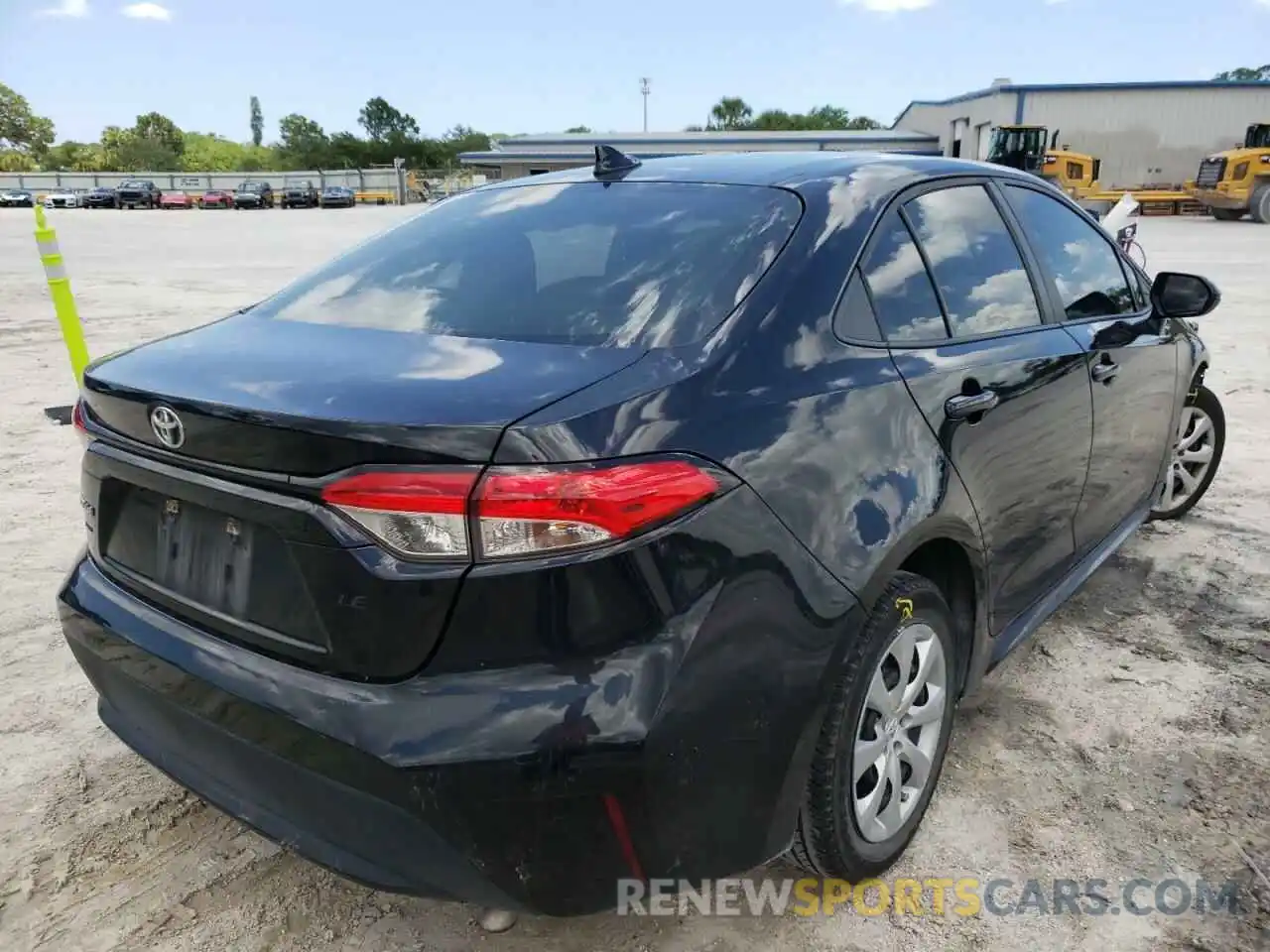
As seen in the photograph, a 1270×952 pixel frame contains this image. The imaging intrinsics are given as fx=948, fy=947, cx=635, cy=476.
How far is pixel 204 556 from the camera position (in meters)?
1.89

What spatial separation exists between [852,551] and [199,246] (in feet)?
80.1

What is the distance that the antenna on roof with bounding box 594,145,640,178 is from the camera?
2.74 metres

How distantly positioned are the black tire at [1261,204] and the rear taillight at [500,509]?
3346cm

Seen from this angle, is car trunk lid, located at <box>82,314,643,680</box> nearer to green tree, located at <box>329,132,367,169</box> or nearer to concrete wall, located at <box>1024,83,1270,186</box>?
concrete wall, located at <box>1024,83,1270,186</box>

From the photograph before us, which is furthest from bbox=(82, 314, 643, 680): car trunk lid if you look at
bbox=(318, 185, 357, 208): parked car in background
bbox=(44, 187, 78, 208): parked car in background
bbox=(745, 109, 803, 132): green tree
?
bbox=(745, 109, 803, 132): green tree

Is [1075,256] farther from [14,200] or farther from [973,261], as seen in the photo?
[14,200]

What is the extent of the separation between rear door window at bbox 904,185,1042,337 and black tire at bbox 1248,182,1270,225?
31.6m

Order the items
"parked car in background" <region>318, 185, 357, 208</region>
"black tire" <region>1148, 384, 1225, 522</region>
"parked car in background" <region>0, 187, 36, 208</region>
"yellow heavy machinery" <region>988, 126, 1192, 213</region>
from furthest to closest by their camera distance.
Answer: "parked car in background" <region>0, 187, 36, 208</region>
"parked car in background" <region>318, 185, 357, 208</region>
"yellow heavy machinery" <region>988, 126, 1192, 213</region>
"black tire" <region>1148, 384, 1225, 522</region>

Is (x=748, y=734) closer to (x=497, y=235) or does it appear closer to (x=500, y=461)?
(x=500, y=461)

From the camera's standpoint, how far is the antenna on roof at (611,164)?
9.00 ft

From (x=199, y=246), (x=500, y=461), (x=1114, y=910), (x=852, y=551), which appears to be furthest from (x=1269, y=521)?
(x=199, y=246)

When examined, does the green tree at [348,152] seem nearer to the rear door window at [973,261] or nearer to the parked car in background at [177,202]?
the parked car in background at [177,202]

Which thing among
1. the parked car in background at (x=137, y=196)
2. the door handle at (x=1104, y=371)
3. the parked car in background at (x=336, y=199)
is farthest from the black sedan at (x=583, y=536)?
the parked car in background at (x=137, y=196)

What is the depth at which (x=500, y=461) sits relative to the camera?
1568 mm
